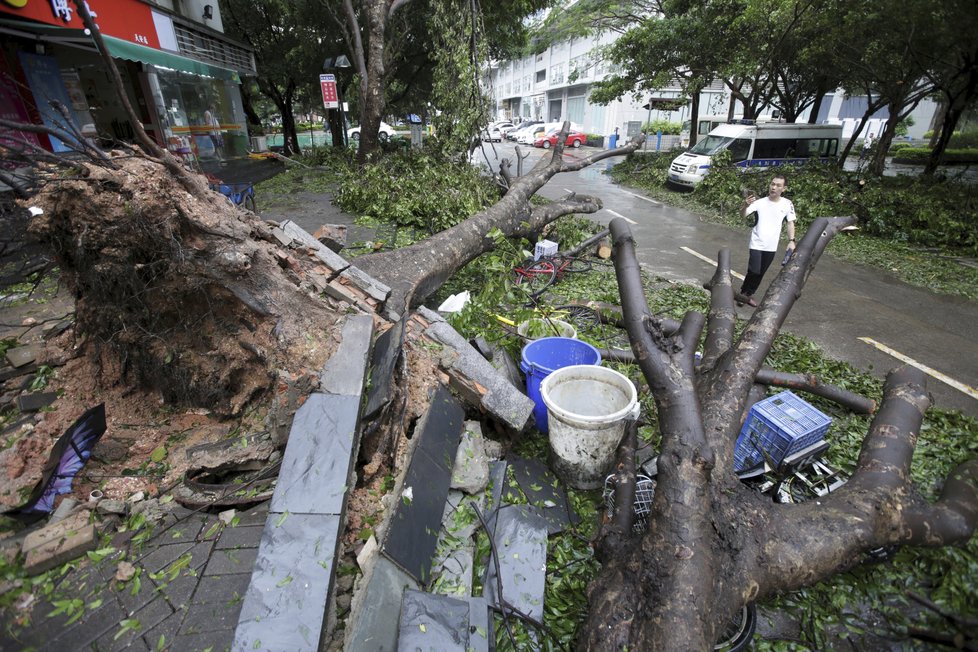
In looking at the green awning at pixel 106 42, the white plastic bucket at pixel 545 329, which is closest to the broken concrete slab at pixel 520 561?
the white plastic bucket at pixel 545 329

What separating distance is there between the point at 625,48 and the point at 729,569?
1942 centimetres

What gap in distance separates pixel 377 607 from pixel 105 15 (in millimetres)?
13307

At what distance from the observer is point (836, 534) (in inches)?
86.9

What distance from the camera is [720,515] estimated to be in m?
2.17

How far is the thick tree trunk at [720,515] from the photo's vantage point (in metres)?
1.92

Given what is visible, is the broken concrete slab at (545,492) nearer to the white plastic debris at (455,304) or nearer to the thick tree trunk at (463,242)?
the thick tree trunk at (463,242)

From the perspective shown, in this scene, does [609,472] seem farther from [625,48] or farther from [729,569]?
[625,48]

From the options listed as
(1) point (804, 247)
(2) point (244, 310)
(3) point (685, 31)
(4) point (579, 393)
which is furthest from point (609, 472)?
(3) point (685, 31)

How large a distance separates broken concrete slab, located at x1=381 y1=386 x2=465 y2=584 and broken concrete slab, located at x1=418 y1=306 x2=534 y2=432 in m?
0.32

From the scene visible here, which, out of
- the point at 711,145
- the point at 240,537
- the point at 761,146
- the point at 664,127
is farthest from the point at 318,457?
the point at 664,127

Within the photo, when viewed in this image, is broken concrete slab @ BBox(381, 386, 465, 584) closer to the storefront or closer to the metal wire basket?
the metal wire basket

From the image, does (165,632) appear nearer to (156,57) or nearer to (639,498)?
(639,498)

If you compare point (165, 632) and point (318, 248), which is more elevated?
point (318, 248)

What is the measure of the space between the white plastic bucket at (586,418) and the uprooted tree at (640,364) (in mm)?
584
